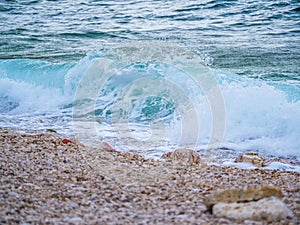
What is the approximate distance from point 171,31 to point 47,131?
22.2ft

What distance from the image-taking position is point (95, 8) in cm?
1591

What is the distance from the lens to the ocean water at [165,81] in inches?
233

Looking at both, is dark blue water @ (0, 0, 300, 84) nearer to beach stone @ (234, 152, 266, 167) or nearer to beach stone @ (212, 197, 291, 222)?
beach stone @ (234, 152, 266, 167)

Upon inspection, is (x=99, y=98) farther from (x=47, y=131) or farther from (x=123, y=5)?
(x=123, y=5)

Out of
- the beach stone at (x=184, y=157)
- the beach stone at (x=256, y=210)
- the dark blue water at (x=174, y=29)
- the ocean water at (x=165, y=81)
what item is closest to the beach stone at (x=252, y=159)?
the ocean water at (x=165, y=81)

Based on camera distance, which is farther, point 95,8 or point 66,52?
point 95,8

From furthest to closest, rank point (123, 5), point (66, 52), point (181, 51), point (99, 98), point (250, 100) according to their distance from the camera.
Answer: point (123, 5) < point (66, 52) < point (181, 51) < point (99, 98) < point (250, 100)

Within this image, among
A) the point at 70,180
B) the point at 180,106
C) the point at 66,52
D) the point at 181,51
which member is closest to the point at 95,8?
the point at 66,52

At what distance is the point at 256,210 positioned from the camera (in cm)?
281

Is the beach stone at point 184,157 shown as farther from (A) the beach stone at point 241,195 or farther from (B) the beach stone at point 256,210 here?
(B) the beach stone at point 256,210

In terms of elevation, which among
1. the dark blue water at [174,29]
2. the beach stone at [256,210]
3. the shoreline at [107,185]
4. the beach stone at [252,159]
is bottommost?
the beach stone at [252,159]

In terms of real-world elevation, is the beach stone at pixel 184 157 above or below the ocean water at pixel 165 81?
above

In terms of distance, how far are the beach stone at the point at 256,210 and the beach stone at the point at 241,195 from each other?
0.13ft

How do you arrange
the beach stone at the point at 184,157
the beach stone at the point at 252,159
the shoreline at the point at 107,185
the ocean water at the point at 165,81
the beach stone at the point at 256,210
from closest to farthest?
the beach stone at the point at 256,210
the shoreline at the point at 107,185
the beach stone at the point at 184,157
the beach stone at the point at 252,159
the ocean water at the point at 165,81
